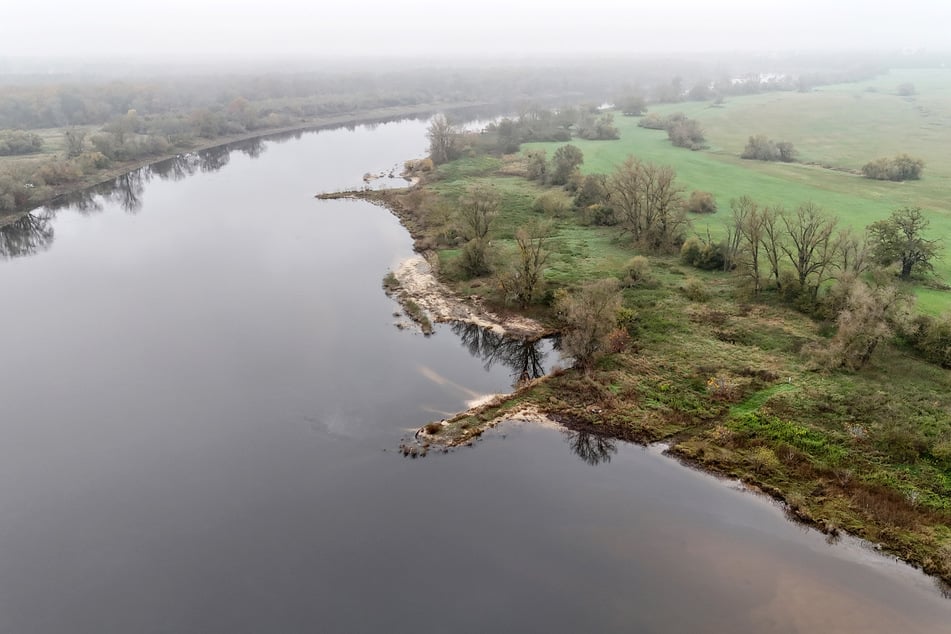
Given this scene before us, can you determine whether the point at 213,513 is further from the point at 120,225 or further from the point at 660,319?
the point at 120,225

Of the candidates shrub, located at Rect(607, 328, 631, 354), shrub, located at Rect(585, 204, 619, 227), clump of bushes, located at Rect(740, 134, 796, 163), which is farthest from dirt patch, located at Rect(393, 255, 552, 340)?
clump of bushes, located at Rect(740, 134, 796, 163)

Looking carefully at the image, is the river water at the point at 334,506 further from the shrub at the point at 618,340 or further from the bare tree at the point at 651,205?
the bare tree at the point at 651,205

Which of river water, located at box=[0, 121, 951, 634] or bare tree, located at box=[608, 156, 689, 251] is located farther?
bare tree, located at box=[608, 156, 689, 251]

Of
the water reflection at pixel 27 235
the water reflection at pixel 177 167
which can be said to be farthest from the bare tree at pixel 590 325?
the water reflection at pixel 177 167

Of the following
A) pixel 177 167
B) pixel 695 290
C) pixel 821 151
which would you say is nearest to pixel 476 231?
pixel 695 290

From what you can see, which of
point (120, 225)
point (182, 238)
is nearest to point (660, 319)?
point (182, 238)

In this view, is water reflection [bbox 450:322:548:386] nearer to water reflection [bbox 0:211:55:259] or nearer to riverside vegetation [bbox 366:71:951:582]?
riverside vegetation [bbox 366:71:951:582]

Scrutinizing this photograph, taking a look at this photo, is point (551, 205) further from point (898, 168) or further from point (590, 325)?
point (898, 168)
